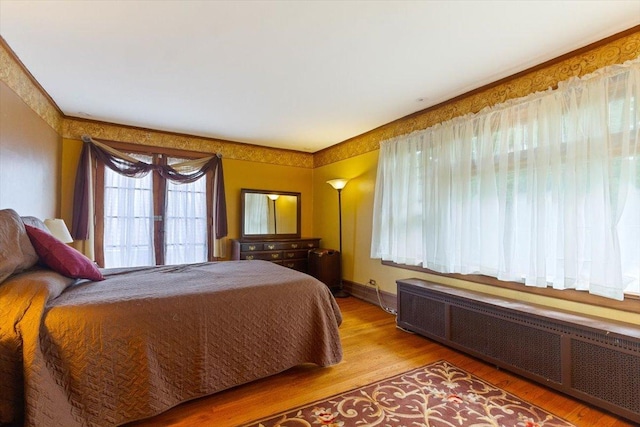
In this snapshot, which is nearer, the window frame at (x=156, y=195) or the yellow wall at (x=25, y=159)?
the yellow wall at (x=25, y=159)

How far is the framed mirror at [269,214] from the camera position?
4902 millimetres

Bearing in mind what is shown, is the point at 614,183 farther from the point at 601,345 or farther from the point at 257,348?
the point at 257,348

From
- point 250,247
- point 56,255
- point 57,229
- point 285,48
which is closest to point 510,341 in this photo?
point 285,48

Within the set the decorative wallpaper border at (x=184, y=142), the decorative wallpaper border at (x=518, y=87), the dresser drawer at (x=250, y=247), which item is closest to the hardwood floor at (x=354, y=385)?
the dresser drawer at (x=250, y=247)

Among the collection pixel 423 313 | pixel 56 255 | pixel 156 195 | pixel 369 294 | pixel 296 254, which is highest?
pixel 156 195

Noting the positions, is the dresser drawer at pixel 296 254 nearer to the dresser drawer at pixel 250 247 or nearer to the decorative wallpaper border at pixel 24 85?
the dresser drawer at pixel 250 247

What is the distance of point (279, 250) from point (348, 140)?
2.08 metres

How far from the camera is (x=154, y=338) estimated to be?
68.6 inches

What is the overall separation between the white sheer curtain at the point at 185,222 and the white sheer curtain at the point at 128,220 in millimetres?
229

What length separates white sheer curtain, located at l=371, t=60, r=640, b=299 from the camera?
196 centimetres

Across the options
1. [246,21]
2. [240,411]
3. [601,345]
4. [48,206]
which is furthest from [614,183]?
[48,206]

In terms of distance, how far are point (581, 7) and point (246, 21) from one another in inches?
80.6

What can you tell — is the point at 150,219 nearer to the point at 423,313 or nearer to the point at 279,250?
the point at 279,250

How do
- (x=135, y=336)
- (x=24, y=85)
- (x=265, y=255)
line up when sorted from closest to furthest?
(x=135, y=336) → (x=24, y=85) → (x=265, y=255)
